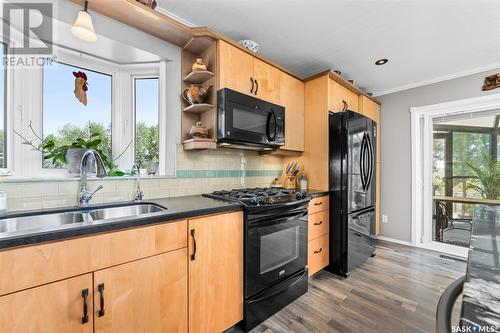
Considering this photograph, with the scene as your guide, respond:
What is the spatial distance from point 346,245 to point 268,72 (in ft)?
6.48

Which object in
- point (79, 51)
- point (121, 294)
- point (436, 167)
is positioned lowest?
point (121, 294)

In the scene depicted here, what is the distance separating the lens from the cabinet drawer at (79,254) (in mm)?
810

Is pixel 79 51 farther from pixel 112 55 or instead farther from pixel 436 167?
pixel 436 167

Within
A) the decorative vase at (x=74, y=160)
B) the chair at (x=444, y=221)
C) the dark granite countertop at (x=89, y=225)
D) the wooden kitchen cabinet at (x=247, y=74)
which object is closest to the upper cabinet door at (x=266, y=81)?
the wooden kitchen cabinet at (x=247, y=74)

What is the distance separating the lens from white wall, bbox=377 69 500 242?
10.5ft

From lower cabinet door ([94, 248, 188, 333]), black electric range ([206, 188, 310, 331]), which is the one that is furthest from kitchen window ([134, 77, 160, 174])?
lower cabinet door ([94, 248, 188, 333])

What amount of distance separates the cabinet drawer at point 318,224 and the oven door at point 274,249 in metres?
0.21

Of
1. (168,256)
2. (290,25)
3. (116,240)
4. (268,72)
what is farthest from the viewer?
(268,72)

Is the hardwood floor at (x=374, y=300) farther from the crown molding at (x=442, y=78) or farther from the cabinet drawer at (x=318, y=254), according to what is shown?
the crown molding at (x=442, y=78)

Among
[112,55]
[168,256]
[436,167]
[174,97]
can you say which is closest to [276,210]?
[168,256]

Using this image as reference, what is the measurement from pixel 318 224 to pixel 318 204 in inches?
8.3

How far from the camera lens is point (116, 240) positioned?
3.36 feet

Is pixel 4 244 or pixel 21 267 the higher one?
pixel 4 244

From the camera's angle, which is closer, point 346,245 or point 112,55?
point 112,55
